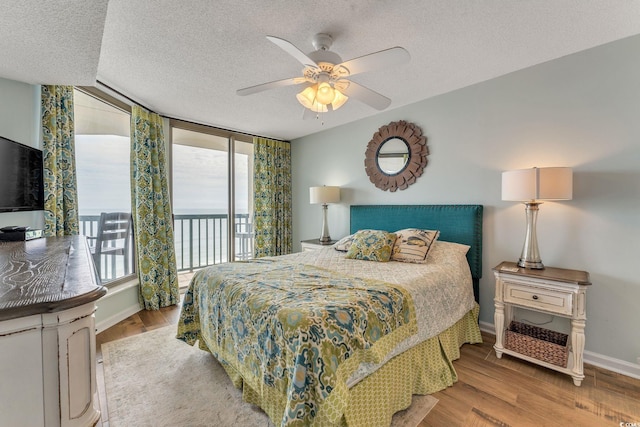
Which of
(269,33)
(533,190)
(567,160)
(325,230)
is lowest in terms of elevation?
(325,230)

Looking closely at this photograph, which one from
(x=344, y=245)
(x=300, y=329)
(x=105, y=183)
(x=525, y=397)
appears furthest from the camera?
(x=344, y=245)

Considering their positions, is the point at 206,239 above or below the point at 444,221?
below

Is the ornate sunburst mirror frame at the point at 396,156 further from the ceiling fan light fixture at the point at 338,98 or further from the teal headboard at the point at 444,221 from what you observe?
the ceiling fan light fixture at the point at 338,98

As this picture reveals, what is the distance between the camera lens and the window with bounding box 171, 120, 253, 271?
13.6 feet

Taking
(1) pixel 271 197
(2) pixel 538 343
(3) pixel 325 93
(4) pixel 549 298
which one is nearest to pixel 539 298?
(4) pixel 549 298

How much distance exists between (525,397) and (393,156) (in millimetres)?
2647

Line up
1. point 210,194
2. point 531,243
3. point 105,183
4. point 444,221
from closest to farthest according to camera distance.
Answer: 1. point 531,243
2. point 444,221
3. point 105,183
4. point 210,194

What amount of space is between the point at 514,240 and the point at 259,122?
3.48 meters

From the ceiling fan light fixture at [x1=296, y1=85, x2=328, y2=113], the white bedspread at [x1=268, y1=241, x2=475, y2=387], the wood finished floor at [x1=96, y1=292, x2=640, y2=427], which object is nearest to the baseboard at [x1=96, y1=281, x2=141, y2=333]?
the wood finished floor at [x1=96, y1=292, x2=640, y2=427]

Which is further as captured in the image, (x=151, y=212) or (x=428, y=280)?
(x=151, y=212)

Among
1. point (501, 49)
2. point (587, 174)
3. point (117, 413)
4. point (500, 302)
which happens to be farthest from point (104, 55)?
point (587, 174)

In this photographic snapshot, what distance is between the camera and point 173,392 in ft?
6.28

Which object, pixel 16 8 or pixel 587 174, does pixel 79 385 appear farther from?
pixel 587 174

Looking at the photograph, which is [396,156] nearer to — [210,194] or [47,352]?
[210,194]
